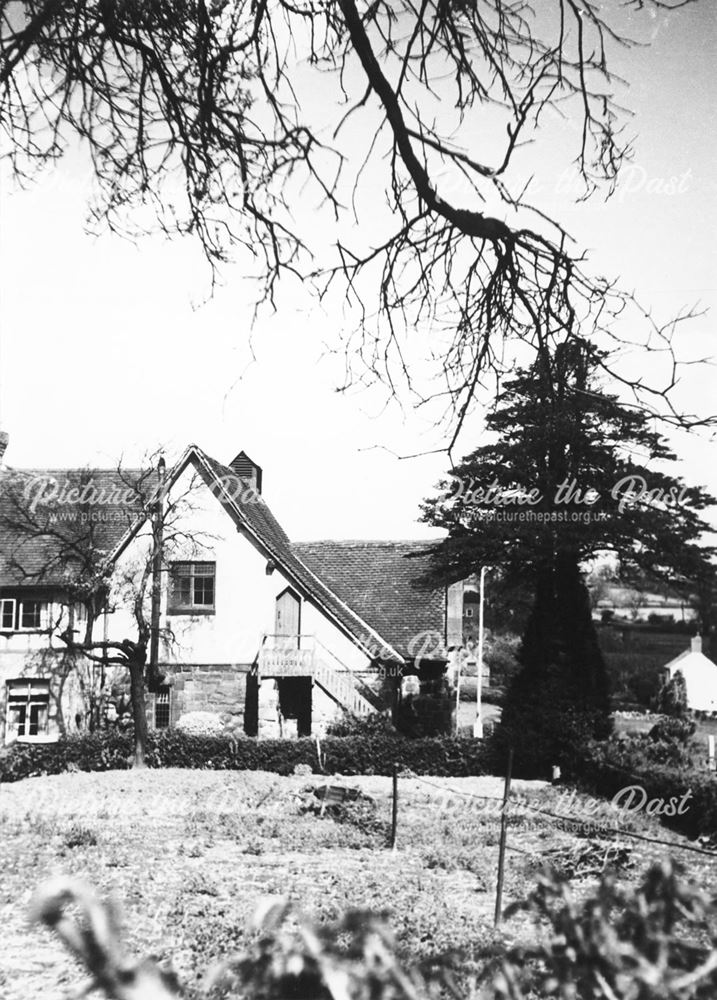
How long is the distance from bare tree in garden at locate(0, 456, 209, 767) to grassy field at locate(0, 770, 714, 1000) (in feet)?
19.2

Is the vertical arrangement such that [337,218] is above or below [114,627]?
above

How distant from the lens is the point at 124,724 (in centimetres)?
2395

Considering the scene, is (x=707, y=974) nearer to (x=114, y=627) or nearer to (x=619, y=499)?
(x=619, y=499)

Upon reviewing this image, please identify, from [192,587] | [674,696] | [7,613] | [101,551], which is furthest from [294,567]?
[674,696]

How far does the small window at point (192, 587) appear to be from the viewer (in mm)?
25891

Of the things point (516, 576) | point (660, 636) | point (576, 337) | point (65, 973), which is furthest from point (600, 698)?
point (660, 636)

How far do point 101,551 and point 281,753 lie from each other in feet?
29.4

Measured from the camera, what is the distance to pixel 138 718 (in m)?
21.3

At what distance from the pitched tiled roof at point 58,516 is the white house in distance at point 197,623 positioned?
5 cm

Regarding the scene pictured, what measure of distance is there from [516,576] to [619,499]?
396cm

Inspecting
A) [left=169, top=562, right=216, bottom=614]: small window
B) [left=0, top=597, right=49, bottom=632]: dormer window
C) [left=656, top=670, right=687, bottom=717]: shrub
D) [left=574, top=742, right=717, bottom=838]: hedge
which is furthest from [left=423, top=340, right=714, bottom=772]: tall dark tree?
[left=656, top=670, right=687, bottom=717]: shrub

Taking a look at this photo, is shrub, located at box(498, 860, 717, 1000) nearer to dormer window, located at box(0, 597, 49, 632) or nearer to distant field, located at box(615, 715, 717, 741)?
dormer window, located at box(0, 597, 49, 632)

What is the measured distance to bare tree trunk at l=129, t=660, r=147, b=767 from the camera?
2103 centimetres

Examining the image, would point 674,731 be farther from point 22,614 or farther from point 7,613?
point 7,613
